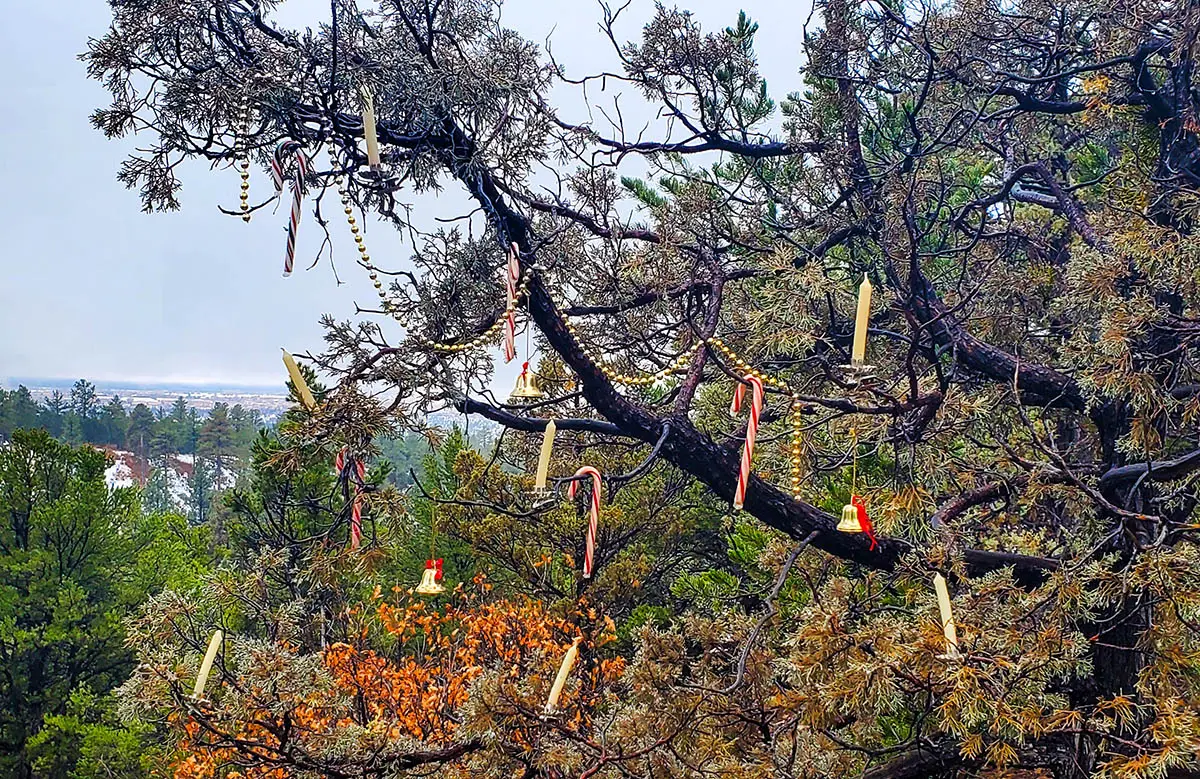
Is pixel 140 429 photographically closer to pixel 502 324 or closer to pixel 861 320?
pixel 502 324

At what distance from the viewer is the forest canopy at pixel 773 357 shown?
88.2 inches

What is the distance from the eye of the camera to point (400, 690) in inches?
247

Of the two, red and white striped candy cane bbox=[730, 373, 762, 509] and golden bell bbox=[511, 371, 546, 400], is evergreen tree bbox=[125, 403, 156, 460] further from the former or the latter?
red and white striped candy cane bbox=[730, 373, 762, 509]

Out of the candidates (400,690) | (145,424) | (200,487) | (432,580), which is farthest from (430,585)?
(200,487)

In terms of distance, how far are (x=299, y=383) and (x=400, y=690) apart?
4.76 metres

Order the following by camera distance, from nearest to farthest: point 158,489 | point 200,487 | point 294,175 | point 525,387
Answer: point 294,175
point 525,387
point 200,487
point 158,489

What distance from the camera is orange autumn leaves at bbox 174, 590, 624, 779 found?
2.33 metres

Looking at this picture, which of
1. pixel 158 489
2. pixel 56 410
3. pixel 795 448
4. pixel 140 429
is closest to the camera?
pixel 795 448

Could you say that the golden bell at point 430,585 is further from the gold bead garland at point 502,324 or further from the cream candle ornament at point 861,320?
the cream candle ornament at point 861,320

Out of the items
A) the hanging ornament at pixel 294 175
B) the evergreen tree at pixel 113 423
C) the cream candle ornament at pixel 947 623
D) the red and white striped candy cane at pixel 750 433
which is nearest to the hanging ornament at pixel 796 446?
the red and white striped candy cane at pixel 750 433

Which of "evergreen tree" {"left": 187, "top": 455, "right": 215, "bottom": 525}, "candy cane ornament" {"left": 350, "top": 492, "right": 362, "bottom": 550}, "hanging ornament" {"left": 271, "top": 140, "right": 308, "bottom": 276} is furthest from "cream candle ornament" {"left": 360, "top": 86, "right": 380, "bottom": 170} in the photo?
"evergreen tree" {"left": 187, "top": 455, "right": 215, "bottom": 525}

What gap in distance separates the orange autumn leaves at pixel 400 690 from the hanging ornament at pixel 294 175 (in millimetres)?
1278

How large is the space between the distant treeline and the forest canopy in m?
19.2

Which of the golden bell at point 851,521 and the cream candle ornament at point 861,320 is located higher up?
the cream candle ornament at point 861,320
